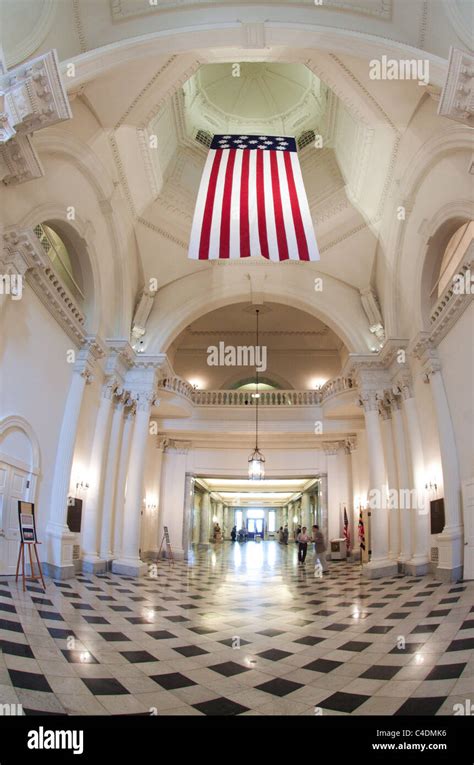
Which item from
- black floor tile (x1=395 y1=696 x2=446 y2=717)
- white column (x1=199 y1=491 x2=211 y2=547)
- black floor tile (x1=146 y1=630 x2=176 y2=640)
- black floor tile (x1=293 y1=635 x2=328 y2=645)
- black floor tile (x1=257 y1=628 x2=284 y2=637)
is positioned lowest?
white column (x1=199 y1=491 x2=211 y2=547)

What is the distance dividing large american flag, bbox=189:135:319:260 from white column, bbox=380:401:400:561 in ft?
22.0

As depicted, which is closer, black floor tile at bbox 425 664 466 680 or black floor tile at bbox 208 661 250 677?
black floor tile at bbox 425 664 466 680

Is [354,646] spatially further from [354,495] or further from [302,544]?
[354,495]

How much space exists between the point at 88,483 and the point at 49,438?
223 centimetres

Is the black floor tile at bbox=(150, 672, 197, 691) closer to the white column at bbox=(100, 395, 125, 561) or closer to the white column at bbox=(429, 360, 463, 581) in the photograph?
the white column at bbox=(429, 360, 463, 581)

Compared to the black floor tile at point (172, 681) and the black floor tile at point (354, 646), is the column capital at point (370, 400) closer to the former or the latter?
the black floor tile at point (354, 646)

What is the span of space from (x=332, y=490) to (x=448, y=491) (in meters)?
8.98

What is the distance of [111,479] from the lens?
1174 cm

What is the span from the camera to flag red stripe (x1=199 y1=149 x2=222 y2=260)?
281 inches

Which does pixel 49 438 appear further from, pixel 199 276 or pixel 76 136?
pixel 199 276

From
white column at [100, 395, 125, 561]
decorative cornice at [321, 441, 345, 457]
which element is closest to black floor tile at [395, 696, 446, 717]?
white column at [100, 395, 125, 561]

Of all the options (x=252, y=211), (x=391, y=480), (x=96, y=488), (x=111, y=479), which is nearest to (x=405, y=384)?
(x=391, y=480)

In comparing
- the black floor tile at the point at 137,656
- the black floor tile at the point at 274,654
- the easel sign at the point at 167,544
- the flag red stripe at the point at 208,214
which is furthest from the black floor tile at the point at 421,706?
the easel sign at the point at 167,544
